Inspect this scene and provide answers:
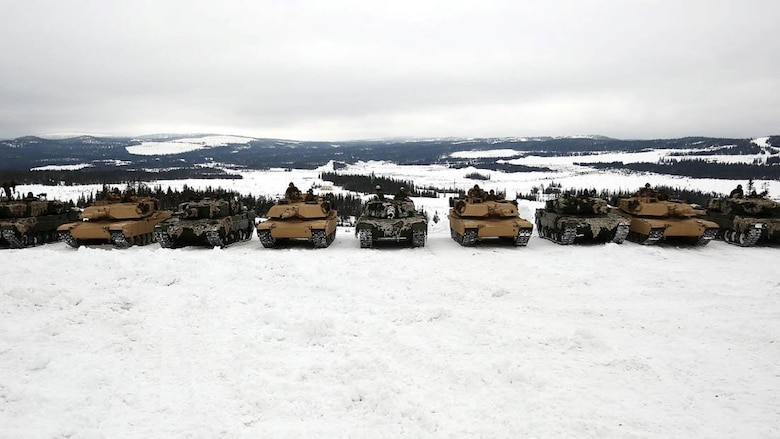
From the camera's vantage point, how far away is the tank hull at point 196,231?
50.4ft

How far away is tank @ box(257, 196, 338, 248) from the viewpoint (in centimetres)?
1545

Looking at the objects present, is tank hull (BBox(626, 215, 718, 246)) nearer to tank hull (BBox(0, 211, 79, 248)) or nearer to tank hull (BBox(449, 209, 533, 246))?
tank hull (BBox(449, 209, 533, 246))

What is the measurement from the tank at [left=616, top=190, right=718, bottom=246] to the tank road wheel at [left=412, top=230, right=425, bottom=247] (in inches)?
286

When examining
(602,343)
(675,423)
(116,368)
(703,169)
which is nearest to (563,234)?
(602,343)

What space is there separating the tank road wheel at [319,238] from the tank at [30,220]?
9687mm

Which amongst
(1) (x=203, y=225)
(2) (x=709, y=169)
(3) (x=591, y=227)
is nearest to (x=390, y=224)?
(1) (x=203, y=225)

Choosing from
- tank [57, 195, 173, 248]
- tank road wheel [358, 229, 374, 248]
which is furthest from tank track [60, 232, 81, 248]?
tank road wheel [358, 229, 374, 248]

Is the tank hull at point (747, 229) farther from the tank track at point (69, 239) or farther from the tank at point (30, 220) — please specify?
the tank at point (30, 220)

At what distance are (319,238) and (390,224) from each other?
2.31 metres

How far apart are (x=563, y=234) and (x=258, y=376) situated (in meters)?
12.6

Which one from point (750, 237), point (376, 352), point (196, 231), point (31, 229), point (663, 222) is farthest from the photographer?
point (31, 229)

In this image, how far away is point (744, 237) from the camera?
16.4 metres

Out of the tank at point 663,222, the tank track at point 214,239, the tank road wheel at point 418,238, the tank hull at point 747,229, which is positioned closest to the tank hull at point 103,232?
the tank track at point 214,239

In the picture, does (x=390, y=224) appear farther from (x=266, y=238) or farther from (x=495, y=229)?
(x=266, y=238)
